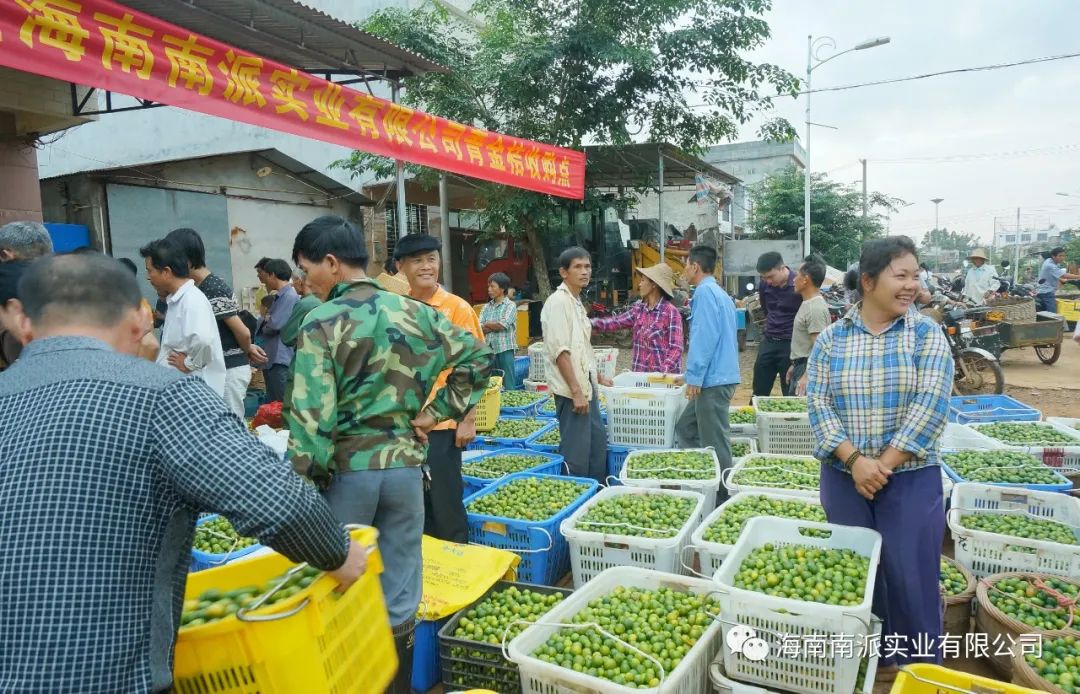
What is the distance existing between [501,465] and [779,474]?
6.66ft

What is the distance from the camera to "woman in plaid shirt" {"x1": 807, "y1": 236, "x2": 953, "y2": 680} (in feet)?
8.66

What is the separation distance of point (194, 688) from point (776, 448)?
4.94 meters

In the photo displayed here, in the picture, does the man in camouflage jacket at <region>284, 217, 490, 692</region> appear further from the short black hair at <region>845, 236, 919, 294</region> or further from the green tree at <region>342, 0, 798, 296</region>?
the green tree at <region>342, 0, 798, 296</region>

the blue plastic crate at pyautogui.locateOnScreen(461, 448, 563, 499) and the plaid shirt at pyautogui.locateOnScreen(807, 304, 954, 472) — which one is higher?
→ the plaid shirt at pyautogui.locateOnScreen(807, 304, 954, 472)

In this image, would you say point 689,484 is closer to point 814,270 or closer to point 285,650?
point 814,270

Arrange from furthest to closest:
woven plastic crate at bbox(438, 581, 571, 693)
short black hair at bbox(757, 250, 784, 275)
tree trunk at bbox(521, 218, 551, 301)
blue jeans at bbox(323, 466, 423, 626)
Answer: tree trunk at bbox(521, 218, 551, 301) → short black hair at bbox(757, 250, 784, 275) → woven plastic crate at bbox(438, 581, 571, 693) → blue jeans at bbox(323, 466, 423, 626)

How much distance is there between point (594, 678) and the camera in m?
2.32

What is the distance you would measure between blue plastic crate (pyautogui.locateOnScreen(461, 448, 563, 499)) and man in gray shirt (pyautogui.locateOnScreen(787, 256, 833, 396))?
7.86 feet

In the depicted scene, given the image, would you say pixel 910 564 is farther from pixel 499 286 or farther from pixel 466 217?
pixel 466 217

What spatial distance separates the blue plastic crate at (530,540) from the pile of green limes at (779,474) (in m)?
1.31

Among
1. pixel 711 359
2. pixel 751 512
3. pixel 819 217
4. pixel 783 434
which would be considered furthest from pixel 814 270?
pixel 819 217

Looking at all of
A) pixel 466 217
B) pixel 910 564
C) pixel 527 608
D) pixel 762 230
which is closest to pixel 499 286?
pixel 527 608

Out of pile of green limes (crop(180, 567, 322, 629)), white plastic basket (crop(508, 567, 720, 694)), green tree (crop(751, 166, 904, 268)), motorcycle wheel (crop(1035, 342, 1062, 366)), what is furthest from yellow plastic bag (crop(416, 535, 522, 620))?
green tree (crop(751, 166, 904, 268))

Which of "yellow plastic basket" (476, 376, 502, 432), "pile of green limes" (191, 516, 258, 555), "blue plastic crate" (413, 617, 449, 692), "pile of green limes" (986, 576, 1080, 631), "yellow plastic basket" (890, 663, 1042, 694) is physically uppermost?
"yellow plastic basket" (476, 376, 502, 432)
